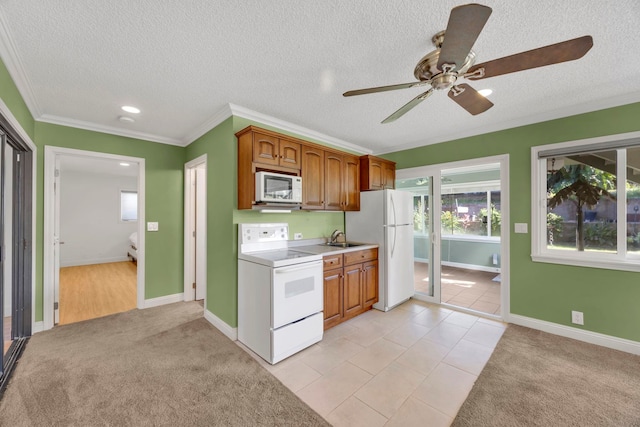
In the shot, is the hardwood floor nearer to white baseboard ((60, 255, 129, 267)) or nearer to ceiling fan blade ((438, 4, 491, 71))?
white baseboard ((60, 255, 129, 267))

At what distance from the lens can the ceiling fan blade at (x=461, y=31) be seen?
103 centimetres

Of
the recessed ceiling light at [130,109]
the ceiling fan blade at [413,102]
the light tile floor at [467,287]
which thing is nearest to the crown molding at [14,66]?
the recessed ceiling light at [130,109]

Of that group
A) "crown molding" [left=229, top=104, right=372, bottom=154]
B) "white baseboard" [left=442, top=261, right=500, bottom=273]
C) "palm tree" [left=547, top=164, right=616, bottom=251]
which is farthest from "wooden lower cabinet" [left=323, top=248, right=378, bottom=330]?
"white baseboard" [left=442, top=261, right=500, bottom=273]

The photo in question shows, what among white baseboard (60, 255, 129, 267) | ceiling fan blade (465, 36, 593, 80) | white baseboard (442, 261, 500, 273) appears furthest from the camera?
white baseboard (60, 255, 129, 267)

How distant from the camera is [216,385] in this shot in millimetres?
2035

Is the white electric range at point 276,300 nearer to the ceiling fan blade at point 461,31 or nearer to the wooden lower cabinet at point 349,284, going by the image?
the wooden lower cabinet at point 349,284

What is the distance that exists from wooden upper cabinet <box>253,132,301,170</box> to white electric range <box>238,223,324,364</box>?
743 mm

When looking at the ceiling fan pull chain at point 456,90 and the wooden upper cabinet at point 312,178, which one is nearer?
the ceiling fan pull chain at point 456,90

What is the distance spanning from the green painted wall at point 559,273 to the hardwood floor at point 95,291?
17.2ft

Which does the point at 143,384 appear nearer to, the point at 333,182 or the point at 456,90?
the point at 333,182

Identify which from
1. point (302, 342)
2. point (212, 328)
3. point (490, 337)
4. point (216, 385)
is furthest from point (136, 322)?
point (490, 337)

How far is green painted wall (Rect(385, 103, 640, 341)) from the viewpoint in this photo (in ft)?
8.30

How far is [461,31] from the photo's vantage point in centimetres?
116

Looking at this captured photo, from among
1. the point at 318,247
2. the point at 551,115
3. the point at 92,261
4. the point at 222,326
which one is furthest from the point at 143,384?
the point at 92,261
